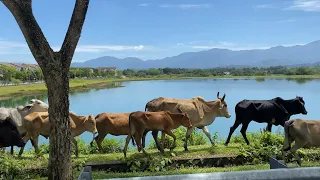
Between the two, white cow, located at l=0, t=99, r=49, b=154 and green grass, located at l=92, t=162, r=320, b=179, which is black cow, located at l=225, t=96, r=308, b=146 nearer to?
green grass, located at l=92, t=162, r=320, b=179

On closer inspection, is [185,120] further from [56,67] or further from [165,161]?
[56,67]

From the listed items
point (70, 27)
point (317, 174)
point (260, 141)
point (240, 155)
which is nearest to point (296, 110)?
point (260, 141)

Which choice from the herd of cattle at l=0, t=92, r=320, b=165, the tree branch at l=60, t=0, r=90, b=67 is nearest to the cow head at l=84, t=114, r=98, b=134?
the herd of cattle at l=0, t=92, r=320, b=165

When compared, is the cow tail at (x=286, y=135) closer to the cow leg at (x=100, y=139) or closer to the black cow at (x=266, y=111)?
the black cow at (x=266, y=111)

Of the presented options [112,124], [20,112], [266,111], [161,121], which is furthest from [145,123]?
[20,112]

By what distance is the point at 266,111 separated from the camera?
371 inches

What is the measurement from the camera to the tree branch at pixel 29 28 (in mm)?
5250

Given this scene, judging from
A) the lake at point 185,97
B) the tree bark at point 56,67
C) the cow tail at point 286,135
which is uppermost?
the tree bark at point 56,67

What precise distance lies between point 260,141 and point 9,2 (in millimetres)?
6208

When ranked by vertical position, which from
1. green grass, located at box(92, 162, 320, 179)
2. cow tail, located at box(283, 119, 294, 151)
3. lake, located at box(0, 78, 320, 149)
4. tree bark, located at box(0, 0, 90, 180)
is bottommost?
lake, located at box(0, 78, 320, 149)

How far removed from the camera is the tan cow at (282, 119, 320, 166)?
6.93 m

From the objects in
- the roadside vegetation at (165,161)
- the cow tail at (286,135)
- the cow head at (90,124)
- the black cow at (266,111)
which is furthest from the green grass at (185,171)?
the black cow at (266,111)

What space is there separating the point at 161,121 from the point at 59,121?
9.73 feet

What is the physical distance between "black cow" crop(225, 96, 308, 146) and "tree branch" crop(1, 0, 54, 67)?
5.80m
